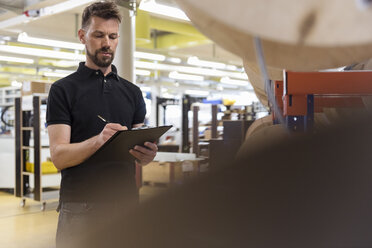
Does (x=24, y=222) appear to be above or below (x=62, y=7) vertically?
below

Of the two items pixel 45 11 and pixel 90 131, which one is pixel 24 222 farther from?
pixel 90 131

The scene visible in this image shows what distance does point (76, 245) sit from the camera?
387 millimetres

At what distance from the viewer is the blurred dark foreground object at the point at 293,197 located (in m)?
0.33

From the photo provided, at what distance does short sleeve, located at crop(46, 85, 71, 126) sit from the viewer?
1.58m

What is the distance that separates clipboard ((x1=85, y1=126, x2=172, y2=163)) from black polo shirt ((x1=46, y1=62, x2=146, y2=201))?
0.05 meters

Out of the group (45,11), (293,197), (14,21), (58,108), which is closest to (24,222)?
(45,11)

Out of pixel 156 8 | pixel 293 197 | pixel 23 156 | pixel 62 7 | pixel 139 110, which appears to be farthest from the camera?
pixel 23 156

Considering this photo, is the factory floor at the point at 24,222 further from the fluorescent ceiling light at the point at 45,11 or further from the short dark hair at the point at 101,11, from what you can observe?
the fluorescent ceiling light at the point at 45,11

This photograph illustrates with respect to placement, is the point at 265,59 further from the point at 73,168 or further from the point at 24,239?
the point at 24,239

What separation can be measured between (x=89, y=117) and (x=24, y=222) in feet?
13.7

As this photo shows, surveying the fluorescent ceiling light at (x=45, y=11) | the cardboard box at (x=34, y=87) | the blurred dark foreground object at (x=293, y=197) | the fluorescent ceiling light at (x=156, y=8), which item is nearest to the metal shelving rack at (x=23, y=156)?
the cardboard box at (x=34, y=87)

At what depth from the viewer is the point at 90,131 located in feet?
5.41

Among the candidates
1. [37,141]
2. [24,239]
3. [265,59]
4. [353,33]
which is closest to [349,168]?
[353,33]

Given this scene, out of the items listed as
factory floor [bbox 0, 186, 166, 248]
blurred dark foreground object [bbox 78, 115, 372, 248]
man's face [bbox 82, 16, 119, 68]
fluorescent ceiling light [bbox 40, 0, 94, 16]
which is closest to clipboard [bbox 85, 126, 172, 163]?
man's face [bbox 82, 16, 119, 68]
